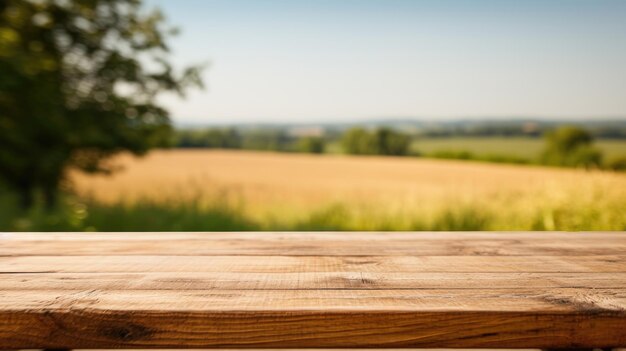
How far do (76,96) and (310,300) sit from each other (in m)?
7.95

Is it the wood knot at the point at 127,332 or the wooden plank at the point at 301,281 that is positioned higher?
the wooden plank at the point at 301,281

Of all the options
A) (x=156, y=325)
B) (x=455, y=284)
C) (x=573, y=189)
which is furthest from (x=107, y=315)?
(x=573, y=189)

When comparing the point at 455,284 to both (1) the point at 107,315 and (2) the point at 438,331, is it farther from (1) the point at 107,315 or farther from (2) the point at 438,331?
(1) the point at 107,315

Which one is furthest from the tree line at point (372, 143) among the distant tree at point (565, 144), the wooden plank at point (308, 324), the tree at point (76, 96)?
the wooden plank at point (308, 324)

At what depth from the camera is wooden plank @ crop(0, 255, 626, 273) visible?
122cm

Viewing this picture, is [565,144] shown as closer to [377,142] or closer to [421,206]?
[377,142]

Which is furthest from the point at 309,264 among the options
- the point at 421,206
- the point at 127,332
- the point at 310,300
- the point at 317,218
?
the point at 317,218

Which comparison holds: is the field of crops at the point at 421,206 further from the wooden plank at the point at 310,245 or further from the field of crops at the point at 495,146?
the field of crops at the point at 495,146

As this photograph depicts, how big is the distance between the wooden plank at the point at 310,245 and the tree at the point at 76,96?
612 centimetres

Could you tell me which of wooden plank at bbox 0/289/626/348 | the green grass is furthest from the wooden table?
the green grass

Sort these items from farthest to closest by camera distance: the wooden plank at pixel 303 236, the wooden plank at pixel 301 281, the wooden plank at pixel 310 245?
1. the wooden plank at pixel 303 236
2. the wooden plank at pixel 310 245
3. the wooden plank at pixel 301 281

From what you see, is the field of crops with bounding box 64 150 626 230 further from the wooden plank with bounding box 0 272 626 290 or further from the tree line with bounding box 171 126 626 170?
the tree line with bounding box 171 126 626 170

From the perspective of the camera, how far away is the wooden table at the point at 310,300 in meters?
0.93

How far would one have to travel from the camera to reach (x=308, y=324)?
93 cm
